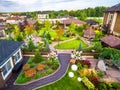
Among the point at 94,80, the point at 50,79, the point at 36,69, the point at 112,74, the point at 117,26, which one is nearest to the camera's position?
the point at 94,80

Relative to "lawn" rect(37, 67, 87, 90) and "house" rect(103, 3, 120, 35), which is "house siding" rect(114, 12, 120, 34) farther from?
"lawn" rect(37, 67, 87, 90)

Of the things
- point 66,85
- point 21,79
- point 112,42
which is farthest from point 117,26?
point 21,79

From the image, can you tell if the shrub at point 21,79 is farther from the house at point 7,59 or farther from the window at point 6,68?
the window at point 6,68

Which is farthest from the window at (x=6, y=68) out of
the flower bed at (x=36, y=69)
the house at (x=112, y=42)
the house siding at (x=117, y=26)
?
the house siding at (x=117, y=26)

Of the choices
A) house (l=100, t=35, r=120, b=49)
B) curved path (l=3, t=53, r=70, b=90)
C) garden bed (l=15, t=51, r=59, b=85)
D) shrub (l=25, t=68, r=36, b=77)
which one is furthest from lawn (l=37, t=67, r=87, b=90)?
house (l=100, t=35, r=120, b=49)

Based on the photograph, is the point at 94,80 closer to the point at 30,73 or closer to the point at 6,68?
the point at 30,73
